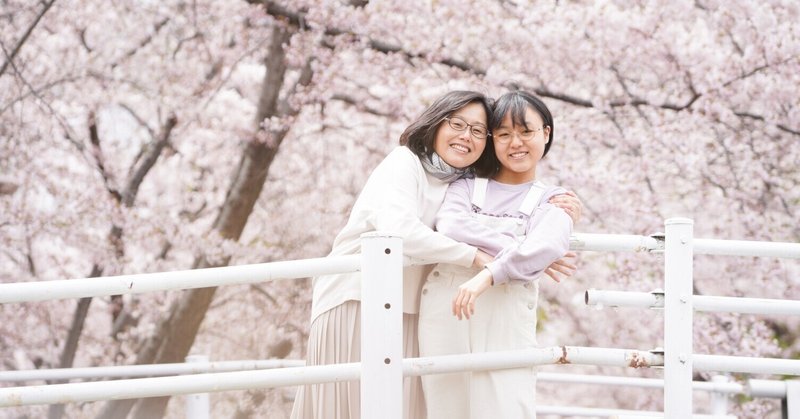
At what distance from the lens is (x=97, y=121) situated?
677cm

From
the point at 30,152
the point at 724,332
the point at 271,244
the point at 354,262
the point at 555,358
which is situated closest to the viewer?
the point at 354,262

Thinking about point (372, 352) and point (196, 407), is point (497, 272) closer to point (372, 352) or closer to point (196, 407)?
point (372, 352)

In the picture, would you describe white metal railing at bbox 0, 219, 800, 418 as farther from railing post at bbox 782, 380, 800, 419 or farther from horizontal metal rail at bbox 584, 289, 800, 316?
railing post at bbox 782, 380, 800, 419

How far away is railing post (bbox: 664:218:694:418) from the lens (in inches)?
86.6

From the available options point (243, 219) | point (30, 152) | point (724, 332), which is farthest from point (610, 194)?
point (30, 152)

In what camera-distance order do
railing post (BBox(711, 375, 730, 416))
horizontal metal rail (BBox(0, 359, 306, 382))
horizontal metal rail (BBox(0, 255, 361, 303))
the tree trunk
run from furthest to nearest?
the tree trunk < railing post (BBox(711, 375, 730, 416)) < horizontal metal rail (BBox(0, 359, 306, 382)) < horizontal metal rail (BBox(0, 255, 361, 303))

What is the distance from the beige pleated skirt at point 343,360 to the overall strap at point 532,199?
1.41ft

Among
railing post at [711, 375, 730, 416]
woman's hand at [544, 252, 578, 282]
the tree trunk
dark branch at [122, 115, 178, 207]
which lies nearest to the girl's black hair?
woman's hand at [544, 252, 578, 282]

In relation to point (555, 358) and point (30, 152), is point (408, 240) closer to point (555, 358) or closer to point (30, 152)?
point (555, 358)

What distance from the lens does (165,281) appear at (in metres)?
1.94

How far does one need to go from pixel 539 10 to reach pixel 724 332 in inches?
106

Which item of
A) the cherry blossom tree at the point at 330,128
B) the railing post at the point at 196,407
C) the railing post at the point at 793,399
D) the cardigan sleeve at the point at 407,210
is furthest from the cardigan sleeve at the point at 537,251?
the cherry blossom tree at the point at 330,128

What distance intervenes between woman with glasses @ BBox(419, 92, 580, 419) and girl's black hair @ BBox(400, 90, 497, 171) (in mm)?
64

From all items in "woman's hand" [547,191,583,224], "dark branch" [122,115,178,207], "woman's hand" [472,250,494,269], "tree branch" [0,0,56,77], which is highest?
"tree branch" [0,0,56,77]
